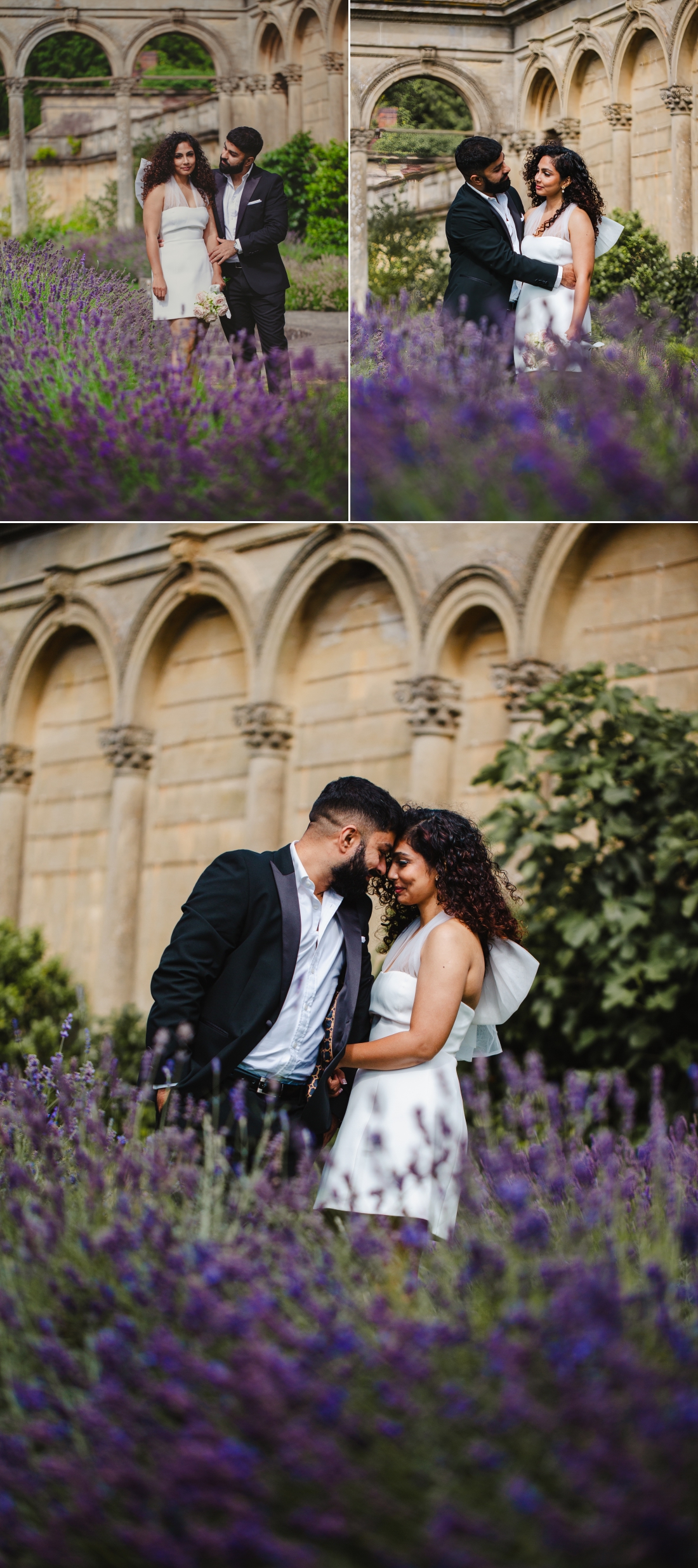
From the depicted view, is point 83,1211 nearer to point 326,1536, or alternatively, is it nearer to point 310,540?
point 326,1536

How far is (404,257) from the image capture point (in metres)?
6.32

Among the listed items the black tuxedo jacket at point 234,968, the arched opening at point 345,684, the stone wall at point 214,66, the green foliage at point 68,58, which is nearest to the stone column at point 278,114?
the stone wall at point 214,66

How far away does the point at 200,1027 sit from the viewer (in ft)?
10.7

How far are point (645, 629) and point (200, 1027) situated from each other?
4717 mm

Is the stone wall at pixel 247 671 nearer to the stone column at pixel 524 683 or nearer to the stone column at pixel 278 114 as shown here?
the stone column at pixel 524 683

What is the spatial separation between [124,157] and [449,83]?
1623 millimetres

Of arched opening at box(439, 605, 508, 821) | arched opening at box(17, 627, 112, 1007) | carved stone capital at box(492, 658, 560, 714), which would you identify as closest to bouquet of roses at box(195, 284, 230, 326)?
arched opening at box(439, 605, 508, 821)

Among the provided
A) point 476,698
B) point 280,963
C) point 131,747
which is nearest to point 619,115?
point 476,698

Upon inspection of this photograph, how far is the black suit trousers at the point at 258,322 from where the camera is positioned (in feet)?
21.4

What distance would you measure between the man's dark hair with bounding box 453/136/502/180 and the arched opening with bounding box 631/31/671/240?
1.97 ft

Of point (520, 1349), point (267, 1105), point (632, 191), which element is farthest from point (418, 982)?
point (632, 191)

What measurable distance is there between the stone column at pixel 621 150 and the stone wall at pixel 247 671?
168 cm

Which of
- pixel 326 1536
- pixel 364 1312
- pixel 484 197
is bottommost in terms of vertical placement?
pixel 326 1536

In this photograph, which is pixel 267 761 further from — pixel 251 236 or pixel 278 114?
pixel 278 114
